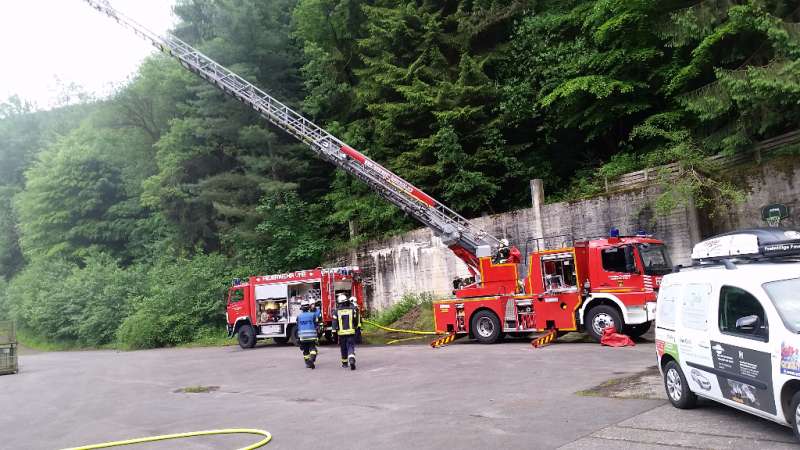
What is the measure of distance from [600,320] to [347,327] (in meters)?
6.05

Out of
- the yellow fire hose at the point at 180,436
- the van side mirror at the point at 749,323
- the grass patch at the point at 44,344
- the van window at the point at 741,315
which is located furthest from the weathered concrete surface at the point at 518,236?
the grass patch at the point at 44,344

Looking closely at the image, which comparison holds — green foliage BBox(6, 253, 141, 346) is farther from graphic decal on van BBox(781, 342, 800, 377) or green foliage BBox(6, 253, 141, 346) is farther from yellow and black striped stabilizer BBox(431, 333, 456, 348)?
graphic decal on van BBox(781, 342, 800, 377)

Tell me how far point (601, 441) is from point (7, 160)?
231 feet

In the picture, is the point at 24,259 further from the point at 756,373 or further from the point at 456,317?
the point at 756,373

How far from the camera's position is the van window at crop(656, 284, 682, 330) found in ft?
23.1

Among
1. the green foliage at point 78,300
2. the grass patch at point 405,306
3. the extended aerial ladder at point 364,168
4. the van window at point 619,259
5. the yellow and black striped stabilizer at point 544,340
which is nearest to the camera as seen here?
the van window at point 619,259

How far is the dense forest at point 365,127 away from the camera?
638 inches

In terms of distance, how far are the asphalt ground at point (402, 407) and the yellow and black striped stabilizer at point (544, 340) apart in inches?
20.3

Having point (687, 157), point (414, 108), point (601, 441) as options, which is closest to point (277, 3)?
point (414, 108)

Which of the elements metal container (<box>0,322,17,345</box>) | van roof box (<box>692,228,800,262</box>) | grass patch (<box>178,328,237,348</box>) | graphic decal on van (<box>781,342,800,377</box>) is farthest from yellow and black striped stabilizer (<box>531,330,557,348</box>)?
metal container (<box>0,322,17,345</box>)

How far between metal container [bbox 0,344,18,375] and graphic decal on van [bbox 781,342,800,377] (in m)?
22.7

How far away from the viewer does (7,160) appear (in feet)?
200

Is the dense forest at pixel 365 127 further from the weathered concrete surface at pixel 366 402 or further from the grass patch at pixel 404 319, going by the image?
the weathered concrete surface at pixel 366 402

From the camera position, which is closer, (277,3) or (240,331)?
(240,331)
